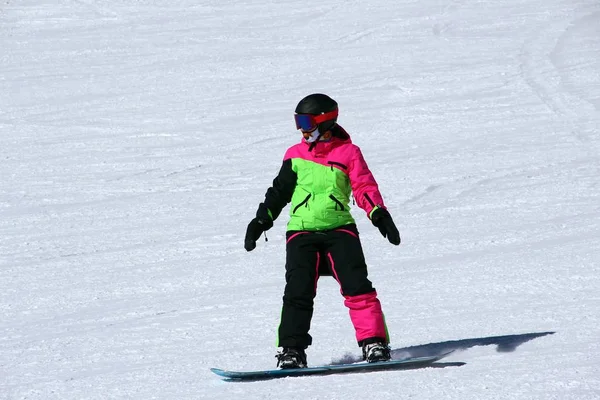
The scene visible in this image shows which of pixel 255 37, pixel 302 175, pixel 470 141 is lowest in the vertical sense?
pixel 302 175

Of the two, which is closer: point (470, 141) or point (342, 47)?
point (470, 141)

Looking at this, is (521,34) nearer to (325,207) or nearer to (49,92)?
(49,92)

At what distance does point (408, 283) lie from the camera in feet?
23.9

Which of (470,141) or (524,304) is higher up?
(470,141)

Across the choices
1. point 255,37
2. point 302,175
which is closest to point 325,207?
point 302,175

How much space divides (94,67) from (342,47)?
427cm

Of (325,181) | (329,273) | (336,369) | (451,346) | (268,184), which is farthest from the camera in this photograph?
(268,184)

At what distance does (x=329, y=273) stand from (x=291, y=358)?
0.48 metres

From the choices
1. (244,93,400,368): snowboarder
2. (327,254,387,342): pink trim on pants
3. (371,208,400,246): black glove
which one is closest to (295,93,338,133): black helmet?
(244,93,400,368): snowboarder

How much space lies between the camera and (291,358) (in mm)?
5148

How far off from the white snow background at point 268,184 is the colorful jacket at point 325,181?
2.59 ft

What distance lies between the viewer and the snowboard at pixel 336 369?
4.92 m

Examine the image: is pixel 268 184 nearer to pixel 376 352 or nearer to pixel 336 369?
pixel 376 352

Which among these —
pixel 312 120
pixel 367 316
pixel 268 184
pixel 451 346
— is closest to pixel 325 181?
pixel 312 120
